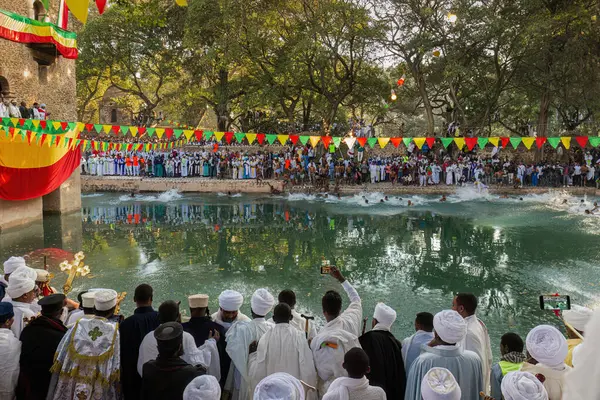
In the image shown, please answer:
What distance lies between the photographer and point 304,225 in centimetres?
1638

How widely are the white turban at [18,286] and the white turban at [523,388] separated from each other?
368cm

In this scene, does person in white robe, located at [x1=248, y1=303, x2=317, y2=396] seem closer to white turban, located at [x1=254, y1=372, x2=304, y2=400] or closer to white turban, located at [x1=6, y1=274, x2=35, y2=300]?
white turban, located at [x1=254, y1=372, x2=304, y2=400]

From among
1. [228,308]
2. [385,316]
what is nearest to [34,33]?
[228,308]

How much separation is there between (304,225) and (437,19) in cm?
1638

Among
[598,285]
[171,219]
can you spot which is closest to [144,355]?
[598,285]

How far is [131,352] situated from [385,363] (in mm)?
1939

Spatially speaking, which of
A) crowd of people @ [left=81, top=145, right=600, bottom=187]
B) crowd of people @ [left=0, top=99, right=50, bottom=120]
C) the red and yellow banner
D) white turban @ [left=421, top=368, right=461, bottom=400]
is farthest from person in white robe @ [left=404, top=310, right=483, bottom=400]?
crowd of people @ [left=81, top=145, right=600, bottom=187]

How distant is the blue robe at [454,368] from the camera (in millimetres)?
3117

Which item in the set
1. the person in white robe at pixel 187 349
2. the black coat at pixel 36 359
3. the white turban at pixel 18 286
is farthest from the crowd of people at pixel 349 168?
the black coat at pixel 36 359

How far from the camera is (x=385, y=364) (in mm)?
3527

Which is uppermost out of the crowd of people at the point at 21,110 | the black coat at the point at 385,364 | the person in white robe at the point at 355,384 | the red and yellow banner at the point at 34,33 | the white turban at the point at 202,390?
the red and yellow banner at the point at 34,33

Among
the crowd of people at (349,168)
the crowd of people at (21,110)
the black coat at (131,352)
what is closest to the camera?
the black coat at (131,352)

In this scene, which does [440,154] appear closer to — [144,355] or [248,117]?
[248,117]

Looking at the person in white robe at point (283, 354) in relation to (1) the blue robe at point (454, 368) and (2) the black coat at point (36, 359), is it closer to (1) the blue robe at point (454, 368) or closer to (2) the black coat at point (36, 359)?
(1) the blue robe at point (454, 368)
